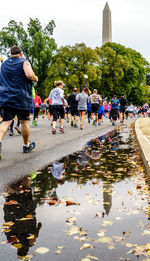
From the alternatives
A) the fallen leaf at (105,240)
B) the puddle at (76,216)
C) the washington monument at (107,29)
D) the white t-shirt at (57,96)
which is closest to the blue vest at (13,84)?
the puddle at (76,216)

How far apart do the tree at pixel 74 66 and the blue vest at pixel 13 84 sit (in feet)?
124

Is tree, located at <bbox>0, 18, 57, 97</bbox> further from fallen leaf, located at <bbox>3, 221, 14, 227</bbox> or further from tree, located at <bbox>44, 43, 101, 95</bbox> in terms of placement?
fallen leaf, located at <bbox>3, 221, 14, 227</bbox>

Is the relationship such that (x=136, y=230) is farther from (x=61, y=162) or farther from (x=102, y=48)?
(x=102, y=48)

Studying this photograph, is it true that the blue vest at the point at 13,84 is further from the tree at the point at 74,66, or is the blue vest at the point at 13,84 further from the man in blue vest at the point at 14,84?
the tree at the point at 74,66

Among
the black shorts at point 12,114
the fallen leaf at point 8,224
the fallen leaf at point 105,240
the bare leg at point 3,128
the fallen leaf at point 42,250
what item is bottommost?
the fallen leaf at point 42,250

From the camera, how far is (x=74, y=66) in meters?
45.2

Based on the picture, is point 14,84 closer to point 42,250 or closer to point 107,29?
point 42,250

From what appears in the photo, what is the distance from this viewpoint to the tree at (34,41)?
48.3m

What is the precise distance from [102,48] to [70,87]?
10.4 m

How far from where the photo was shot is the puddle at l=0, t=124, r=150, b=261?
237 centimetres

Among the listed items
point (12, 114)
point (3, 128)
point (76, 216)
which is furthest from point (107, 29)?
point (76, 216)

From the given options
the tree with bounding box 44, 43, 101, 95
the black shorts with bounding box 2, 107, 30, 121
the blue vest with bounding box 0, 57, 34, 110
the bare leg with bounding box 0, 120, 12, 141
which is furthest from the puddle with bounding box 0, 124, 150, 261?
the tree with bounding box 44, 43, 101, 95

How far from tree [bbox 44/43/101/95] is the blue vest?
1482 inches

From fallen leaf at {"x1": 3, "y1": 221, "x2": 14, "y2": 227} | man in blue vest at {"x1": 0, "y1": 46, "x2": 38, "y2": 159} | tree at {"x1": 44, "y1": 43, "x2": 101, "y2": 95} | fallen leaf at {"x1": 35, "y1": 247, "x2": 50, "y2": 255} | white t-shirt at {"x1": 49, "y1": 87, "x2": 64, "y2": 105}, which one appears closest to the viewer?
fallen leaf at {"x1": 35, "y1": 247, "x2": 50, "y2": 255}
